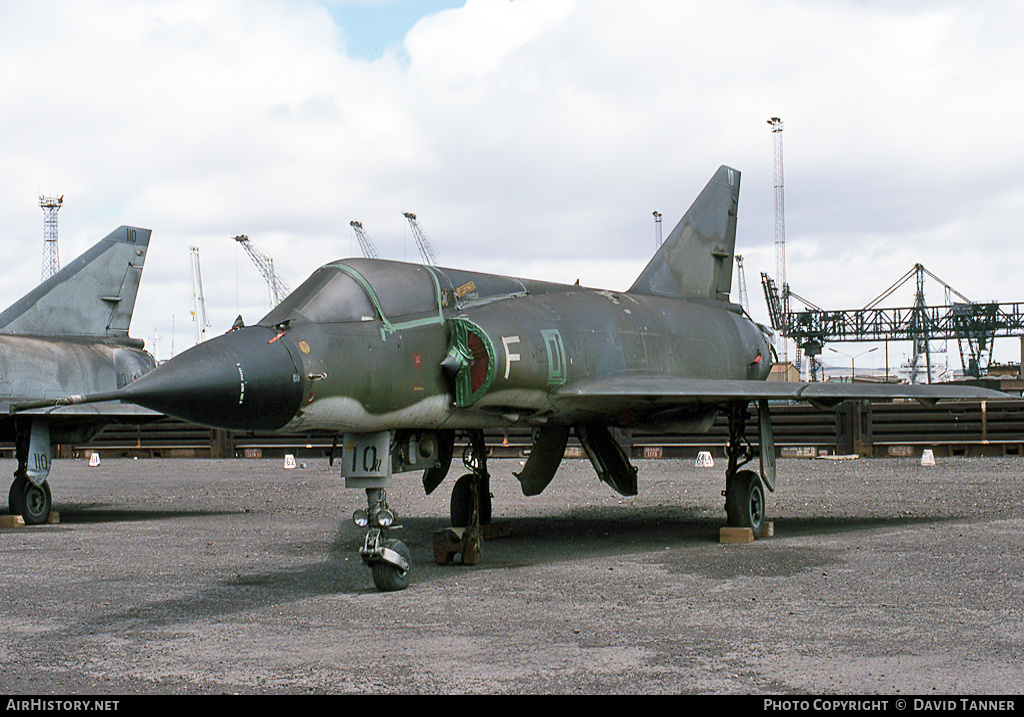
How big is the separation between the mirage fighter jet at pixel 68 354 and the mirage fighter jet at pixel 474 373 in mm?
6712

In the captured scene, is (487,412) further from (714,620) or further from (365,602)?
(714,620)

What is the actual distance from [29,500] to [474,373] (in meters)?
8.91

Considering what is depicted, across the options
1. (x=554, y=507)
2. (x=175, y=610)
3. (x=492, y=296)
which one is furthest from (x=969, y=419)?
(x=175, y=610)

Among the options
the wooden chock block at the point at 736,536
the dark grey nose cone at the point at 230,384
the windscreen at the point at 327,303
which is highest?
the windscreen at the point at 327,303

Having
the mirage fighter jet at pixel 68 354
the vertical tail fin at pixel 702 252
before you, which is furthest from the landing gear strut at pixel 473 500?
the mirage fighter jet at pixel 68 354

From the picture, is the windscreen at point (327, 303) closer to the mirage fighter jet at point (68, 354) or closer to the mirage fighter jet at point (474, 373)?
the mirage fighter jet at point (474, 373)

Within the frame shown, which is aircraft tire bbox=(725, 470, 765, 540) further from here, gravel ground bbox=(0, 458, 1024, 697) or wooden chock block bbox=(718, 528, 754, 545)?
gravel ground bbox=(0, 458, 1024, 697)

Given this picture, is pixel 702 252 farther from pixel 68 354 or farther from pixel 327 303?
pixel 68 354

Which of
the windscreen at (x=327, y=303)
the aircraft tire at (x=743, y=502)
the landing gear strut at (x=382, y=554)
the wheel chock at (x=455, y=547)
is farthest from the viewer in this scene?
the aircraft tire at (x=743, y=502)

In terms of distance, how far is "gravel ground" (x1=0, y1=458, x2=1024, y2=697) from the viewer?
559 cm

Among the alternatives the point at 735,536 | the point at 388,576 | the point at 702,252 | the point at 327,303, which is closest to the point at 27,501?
the point at 327,303

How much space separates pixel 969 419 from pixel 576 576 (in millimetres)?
21746

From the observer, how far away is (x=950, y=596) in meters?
7.79

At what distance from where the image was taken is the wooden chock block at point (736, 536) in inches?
463
